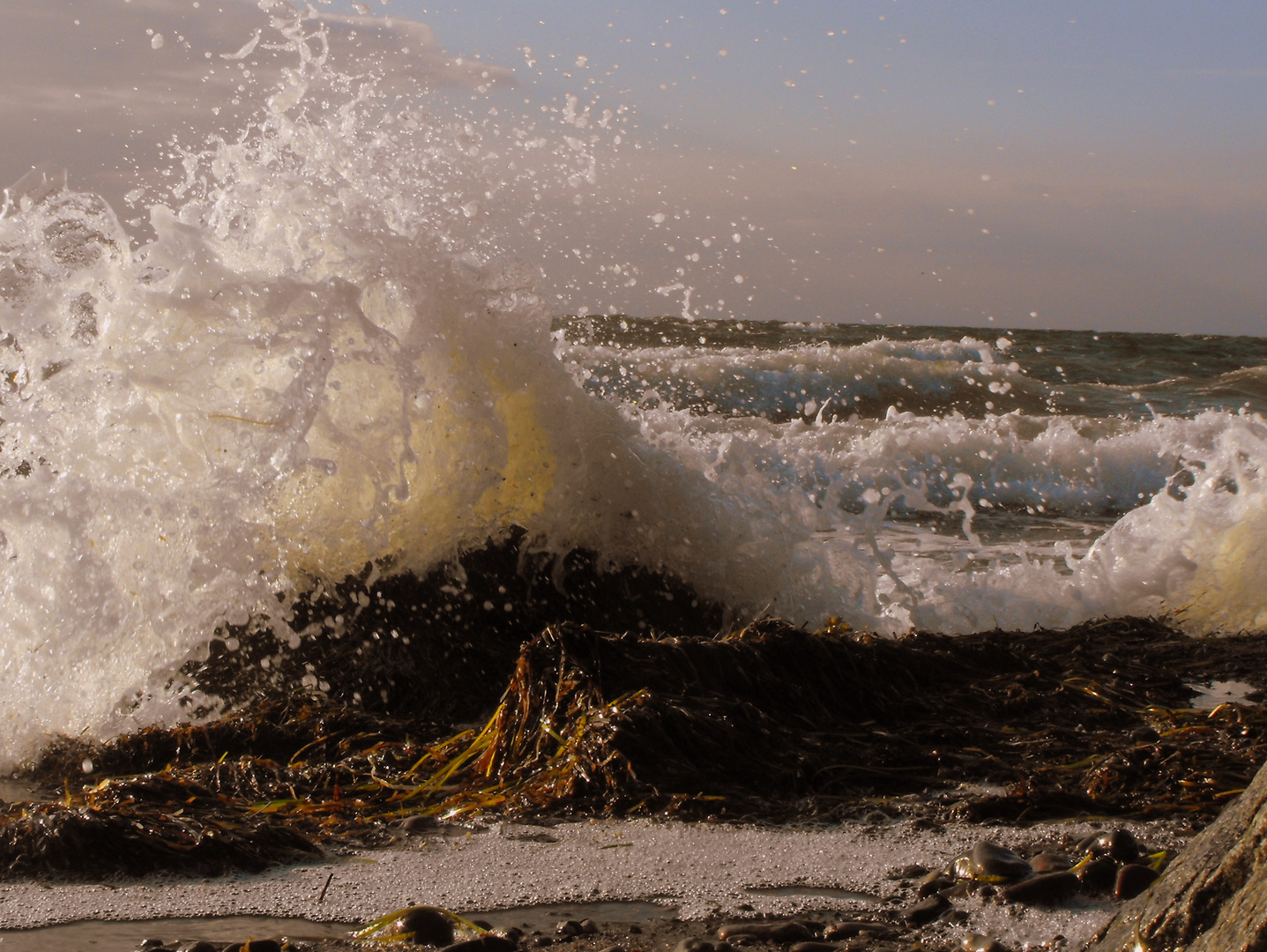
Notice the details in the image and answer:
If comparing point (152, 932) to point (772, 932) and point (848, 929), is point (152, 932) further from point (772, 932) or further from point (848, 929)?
point (848, 929)

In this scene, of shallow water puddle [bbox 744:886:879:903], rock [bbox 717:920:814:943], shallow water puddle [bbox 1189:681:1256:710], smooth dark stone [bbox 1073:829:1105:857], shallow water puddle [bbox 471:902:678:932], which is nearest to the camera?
rock [bbox 717:920:814:943]

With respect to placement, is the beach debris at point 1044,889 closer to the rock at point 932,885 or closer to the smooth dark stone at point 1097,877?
the smooth dark stone at point 1097,877

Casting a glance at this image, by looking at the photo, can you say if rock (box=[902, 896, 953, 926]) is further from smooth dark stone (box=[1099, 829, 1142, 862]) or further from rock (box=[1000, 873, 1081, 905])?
smooth dark stone (box=[1099, 829, 1142, 862])

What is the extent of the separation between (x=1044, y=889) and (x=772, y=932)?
1.89 feet

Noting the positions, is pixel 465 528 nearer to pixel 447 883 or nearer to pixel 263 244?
pixel 263 244

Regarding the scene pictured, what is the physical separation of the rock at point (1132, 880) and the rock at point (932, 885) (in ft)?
1.09

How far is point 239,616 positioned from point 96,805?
145 cm

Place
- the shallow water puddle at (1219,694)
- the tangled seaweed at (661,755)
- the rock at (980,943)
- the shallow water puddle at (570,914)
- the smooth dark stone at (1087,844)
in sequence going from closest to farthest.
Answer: the rock at (980,943)
the shallow water puddle at (570,914)
the smooth dark stone at (1087,844)
the tangled seaweed at (661,755)
the shallow water puddle at (1219,694)

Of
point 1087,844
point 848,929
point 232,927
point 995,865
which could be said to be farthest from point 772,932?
point 232,927

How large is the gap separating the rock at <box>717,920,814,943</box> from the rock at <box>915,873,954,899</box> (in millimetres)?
315

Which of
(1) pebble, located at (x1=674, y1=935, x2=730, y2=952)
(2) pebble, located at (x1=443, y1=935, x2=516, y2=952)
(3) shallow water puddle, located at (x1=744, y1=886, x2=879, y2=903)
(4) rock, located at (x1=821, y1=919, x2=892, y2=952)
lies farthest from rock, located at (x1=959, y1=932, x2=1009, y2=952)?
(2) pebble, located at (x1=443, y1=935, x2=516, y2=952)

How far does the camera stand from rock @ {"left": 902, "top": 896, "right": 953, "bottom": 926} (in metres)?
2.18

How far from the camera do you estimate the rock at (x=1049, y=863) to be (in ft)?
7.65

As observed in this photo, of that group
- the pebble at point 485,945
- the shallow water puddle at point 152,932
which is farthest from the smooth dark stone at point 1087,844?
the shallow water puddle at point 152,932
